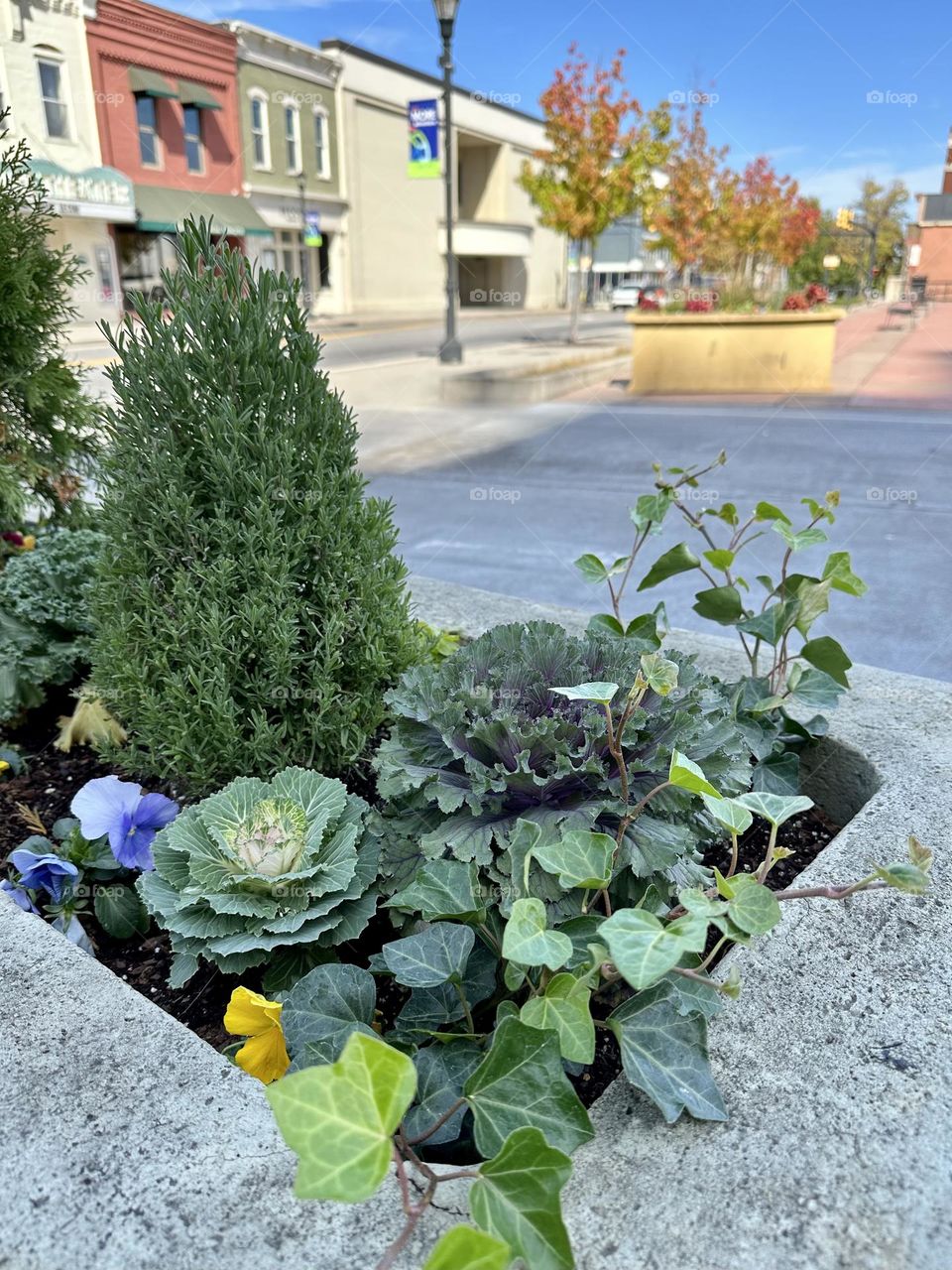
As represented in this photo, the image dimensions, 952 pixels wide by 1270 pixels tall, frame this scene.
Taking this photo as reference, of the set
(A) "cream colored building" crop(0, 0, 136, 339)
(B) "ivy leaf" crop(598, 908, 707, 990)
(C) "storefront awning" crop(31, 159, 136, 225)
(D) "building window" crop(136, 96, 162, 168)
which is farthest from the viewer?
(D) "building window" crop(136, 96, 162, 168)

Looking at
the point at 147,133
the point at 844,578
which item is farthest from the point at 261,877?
the point at 147,133

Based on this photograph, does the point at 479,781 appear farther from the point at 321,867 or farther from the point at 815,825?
the point at 815,825

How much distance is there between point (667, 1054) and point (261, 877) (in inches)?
27.8

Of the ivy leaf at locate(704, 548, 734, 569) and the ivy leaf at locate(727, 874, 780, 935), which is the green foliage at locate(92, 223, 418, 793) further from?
the ivy leaf at locate(727, 874, 780, 935)

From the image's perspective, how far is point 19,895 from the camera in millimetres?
1794

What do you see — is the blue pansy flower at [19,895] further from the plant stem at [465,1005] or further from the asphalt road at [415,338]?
the asphalt road at [415,338]

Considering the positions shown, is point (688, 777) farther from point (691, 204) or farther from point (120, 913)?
point (691, 204)

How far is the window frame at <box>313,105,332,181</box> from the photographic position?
109 ft

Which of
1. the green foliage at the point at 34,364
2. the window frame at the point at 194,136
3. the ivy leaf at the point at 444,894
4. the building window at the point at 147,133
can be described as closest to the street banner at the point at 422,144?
the building window at the point at 147,133

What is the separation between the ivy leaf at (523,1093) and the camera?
1.06m

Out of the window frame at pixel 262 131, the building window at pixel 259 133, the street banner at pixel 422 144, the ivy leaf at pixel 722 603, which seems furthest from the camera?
the building window at pixel 259 133

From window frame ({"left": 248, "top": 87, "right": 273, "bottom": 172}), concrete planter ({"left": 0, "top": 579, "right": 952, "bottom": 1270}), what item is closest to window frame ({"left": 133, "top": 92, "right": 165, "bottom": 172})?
window frame ({"left": 248, "top": 87, "right": 273, "bottom": 172})

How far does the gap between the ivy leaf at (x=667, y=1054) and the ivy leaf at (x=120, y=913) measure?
102cm

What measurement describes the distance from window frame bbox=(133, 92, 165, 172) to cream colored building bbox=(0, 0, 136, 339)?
6.07 feet
